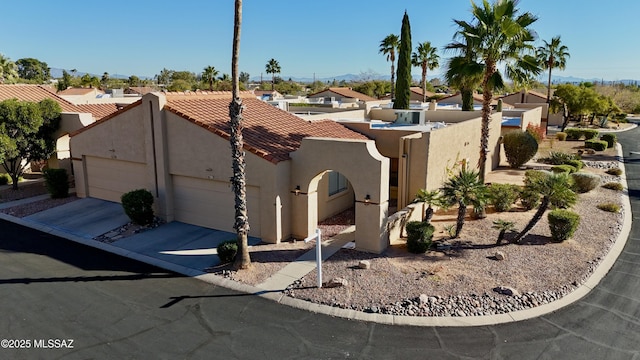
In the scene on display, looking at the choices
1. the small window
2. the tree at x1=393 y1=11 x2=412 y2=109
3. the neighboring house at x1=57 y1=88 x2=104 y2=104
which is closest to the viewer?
the small window

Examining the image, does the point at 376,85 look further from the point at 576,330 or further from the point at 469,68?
the point at 576,330

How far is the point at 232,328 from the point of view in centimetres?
1152

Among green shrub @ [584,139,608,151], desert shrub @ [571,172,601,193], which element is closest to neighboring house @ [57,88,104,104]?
desert shrub @ [571,172,601,193]

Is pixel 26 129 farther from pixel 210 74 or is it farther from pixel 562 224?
pixel 210 74

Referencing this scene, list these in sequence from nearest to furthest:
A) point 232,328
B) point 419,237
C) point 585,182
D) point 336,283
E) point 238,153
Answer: point 232,328 → point 336,283 → point 238,153 → point 419,237 → point 585,182

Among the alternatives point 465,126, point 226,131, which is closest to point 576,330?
point 226,131

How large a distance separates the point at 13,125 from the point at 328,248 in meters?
20.1

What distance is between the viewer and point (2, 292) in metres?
13.6

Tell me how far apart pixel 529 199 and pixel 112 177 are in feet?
67.8

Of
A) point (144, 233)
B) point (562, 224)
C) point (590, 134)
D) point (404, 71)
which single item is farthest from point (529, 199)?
point (590, 134)

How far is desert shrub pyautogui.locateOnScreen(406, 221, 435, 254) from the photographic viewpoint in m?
15.8

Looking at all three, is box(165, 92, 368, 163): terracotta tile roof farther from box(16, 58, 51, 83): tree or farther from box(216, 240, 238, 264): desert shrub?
box(16, 58, 51, 83): tree

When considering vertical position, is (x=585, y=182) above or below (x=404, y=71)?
below

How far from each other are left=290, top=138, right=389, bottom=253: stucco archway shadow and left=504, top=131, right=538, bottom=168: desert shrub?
761 inches
